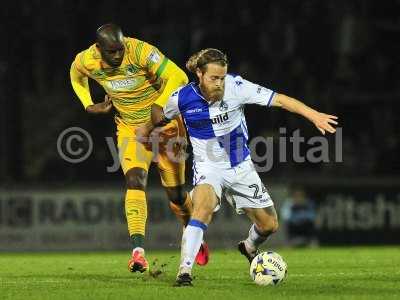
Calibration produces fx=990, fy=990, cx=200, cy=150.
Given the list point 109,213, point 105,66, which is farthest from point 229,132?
point 109,213

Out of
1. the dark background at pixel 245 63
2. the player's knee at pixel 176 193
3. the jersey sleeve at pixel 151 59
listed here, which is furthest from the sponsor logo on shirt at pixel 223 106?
the dark background at pixel 245 63

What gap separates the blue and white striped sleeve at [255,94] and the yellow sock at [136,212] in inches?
66.3

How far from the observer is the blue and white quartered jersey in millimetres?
8359

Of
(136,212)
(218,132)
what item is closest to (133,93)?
(136,212)

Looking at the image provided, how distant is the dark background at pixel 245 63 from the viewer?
17.9 m

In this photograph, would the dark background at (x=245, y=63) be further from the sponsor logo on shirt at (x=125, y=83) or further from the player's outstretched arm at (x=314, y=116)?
the player's outstretched arm at (x=314, y=116)

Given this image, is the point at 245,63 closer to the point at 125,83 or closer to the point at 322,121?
the point at 125,83

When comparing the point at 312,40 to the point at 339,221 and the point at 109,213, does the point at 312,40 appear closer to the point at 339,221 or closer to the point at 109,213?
the point at 339,221

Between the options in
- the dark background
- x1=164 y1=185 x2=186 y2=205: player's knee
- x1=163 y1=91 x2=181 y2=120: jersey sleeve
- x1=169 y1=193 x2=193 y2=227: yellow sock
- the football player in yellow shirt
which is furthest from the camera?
the dark background

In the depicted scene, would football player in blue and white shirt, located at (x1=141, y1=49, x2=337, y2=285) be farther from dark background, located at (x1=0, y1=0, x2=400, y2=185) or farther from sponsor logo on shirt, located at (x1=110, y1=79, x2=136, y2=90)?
dark background, located at (x1=0, y1=0, x2=400, y2=185)

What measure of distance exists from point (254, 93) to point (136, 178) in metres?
1.78

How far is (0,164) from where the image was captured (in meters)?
17.5

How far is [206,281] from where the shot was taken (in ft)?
28.3

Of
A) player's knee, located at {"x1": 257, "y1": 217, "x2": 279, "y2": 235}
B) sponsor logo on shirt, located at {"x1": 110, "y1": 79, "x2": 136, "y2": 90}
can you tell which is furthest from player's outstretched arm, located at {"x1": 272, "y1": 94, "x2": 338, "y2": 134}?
sponsor logo on shirt, located at {"x1": 110, "y1": 79, "x2": 136, "y2": 90}
